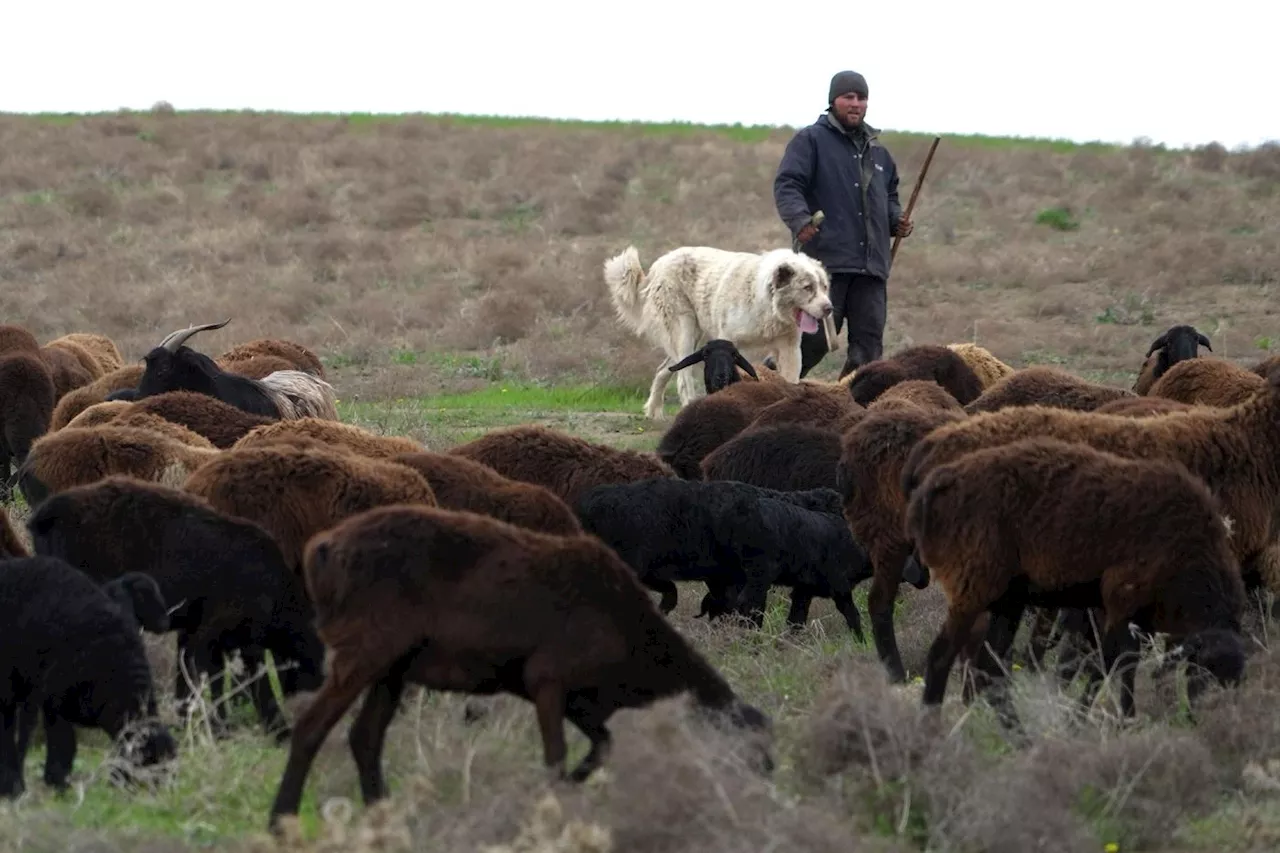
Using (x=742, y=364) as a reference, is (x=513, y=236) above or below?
below

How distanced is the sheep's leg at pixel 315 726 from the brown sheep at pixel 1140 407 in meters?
5.15

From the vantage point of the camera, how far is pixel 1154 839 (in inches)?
246

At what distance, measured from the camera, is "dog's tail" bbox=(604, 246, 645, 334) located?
19141 millimetres

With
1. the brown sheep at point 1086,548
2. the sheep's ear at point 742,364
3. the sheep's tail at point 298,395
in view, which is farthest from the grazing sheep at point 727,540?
the sheep's ear at point 742,364

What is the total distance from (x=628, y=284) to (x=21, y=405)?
279 inches

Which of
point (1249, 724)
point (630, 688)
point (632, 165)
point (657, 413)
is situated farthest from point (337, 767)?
point (632, 165)

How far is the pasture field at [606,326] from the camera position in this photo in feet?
19.0

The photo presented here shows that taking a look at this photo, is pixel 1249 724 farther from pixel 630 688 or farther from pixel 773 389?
pixel 773 389

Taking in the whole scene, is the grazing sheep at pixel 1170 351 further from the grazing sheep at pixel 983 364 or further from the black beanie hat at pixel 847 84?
the black beanie hat at pixel 847 84

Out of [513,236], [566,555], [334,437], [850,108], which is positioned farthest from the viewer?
[513,236]

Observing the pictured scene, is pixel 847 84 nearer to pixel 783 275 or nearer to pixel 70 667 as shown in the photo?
pixel 783 275

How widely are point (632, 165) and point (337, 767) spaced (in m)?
43.7

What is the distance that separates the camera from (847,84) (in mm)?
15867

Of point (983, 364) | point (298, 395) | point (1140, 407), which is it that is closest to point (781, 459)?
point (1140, 407)
